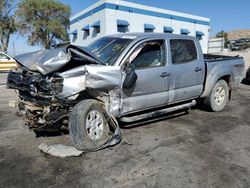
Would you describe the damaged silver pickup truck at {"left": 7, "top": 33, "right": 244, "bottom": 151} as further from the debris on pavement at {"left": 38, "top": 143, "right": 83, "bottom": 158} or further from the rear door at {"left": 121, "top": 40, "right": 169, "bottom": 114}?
the debris on pavement at {"left": 38, "top": 143, "right": 83, "bottom": 158}

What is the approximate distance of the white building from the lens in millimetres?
23375

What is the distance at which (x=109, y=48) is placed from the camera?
5.04 metres

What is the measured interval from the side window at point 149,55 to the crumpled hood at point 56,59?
0.82m

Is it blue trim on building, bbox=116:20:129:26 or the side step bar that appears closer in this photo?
the side step bar

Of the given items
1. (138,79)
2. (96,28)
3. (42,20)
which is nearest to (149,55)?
(138,79)

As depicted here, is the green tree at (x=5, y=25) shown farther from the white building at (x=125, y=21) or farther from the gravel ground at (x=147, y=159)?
the gravel ground at (x=147, y=159)

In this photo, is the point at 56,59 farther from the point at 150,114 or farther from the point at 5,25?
the point at 5,25

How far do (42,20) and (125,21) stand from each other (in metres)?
17.8

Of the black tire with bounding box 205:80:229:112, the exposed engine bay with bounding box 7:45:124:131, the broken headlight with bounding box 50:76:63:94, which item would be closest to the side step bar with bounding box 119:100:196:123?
the exposed engine bay with bounding box 7:45:124:131

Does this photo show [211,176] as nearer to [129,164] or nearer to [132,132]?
[129,164]

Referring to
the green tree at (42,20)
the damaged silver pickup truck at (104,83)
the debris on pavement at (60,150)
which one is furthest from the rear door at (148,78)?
the green tree at (42,20)

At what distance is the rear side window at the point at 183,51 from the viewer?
5516mm

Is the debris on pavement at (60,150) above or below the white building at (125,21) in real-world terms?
below

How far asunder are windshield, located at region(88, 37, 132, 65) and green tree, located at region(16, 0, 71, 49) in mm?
32995
